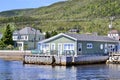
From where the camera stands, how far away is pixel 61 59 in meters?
60.9

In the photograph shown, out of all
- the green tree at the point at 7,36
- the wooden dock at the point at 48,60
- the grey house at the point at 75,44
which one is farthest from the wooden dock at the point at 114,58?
the green tree at the point at 7,36

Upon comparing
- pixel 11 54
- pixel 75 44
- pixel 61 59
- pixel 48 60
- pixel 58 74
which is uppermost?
pixel 75 44

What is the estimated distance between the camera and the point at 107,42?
74.4 metres

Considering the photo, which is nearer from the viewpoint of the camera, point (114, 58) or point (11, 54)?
point (114, 58)

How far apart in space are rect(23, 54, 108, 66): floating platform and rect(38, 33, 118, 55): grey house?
2014 mm

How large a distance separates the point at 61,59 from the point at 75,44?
18.6ft

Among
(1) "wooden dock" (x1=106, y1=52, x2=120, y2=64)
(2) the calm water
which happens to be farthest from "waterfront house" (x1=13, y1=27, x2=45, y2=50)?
(2) the calm water

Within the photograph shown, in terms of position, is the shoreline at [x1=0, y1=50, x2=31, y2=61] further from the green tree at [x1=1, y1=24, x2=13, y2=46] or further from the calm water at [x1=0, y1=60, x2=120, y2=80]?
the calm water at [x1=0, y1=60, x2=120, y2=80]

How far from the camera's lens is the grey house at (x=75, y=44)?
6575cm

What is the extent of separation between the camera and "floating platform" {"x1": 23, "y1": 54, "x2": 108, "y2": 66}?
60.9 m

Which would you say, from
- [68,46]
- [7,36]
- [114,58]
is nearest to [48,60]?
[68,46]

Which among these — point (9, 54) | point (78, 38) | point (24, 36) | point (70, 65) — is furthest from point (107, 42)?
point (24, 36)

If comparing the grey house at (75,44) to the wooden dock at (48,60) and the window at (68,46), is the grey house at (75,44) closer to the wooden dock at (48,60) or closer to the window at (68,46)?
the window at (68,46)

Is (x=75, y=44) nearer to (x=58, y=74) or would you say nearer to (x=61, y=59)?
(x=61, y=59)
